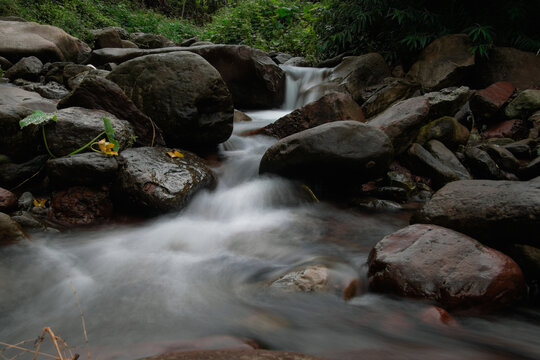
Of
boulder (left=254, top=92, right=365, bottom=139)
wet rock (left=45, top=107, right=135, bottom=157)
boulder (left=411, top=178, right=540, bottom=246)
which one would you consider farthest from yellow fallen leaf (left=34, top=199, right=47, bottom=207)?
boulder (left=411, top=178, right=540, bottom=246)

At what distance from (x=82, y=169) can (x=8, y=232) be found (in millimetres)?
966

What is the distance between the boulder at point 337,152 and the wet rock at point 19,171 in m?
2.71

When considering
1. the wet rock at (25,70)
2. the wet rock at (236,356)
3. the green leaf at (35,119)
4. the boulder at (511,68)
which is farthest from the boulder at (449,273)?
the wet rock at (25,70)

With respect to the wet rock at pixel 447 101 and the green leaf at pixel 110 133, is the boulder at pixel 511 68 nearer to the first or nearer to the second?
the wet rock at pixel 447 101

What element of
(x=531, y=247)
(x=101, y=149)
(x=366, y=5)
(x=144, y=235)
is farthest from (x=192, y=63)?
(x=366, y=5)

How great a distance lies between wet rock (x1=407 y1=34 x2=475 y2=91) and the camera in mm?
6246

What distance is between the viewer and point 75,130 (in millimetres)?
3541

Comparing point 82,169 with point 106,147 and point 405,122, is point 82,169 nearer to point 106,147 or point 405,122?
point 106,147

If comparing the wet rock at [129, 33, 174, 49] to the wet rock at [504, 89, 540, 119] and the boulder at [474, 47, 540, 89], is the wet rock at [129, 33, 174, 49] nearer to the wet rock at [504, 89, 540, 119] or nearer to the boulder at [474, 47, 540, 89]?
the boulder at [474, 47, 540, 89]

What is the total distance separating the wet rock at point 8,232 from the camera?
8.32 feet

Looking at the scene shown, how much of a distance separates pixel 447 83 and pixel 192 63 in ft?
15.9

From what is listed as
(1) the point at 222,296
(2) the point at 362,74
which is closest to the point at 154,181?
(1) the point at 222,296

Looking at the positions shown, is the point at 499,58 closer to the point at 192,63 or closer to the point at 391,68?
the point at 391,68

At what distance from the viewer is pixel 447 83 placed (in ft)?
20.7
